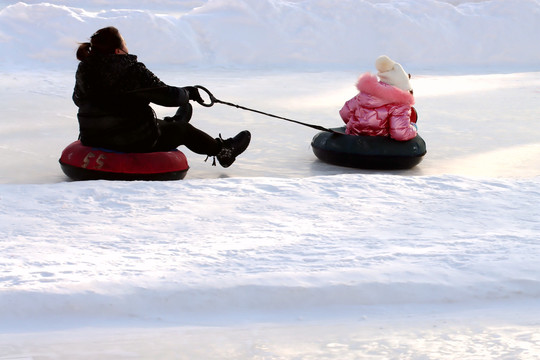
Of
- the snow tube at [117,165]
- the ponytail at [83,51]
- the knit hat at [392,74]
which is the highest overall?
the knit hat at [392,74]

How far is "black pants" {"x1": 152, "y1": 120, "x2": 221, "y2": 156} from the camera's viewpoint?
5.09 meters

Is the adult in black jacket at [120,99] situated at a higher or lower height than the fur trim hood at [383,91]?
lower

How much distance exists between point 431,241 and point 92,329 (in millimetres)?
1492

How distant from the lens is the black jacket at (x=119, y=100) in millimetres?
4719

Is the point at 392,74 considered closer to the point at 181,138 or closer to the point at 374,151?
the point at 374,151

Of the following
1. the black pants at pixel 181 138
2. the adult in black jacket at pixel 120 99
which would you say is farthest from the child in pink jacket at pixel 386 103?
the adult in black jacket at pixel 120 99

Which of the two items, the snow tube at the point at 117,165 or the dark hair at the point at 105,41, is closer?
the dark hair at the point at 105,41

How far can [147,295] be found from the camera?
3178 millimetres

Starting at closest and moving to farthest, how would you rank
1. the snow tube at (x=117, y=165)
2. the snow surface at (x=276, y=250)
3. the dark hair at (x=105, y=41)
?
1. the snow surface at (x=276, y=250)
2. the dark hair at (x=105, y=41)
3. the snow tube at (x=117, y=165)

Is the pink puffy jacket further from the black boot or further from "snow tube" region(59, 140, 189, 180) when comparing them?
"snow tube" region(59, 140, 189, 180)

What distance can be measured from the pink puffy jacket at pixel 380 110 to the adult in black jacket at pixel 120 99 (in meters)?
1.04

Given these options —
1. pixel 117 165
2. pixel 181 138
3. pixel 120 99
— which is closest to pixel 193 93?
pixel 181 138

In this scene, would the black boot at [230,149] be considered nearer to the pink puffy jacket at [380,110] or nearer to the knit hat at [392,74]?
the pink puffy jacket at [380,110]

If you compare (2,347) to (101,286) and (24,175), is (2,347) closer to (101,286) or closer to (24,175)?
(101,286)
